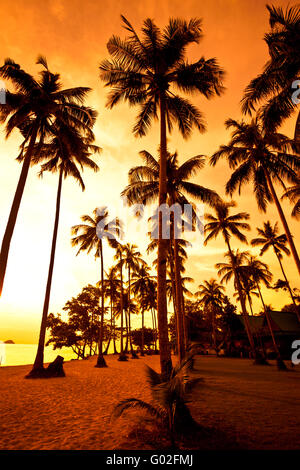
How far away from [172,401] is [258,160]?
14.7m

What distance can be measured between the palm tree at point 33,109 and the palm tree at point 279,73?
26.7 feet

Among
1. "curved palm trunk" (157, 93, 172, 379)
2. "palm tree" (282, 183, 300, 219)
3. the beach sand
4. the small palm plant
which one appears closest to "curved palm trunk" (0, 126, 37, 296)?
the beach sand

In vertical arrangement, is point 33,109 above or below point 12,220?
above

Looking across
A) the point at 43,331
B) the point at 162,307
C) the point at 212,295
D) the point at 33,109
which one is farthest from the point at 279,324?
the point at 33,109

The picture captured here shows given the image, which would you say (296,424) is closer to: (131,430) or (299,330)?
(131,430)

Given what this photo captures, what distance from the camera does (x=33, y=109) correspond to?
34.6 ft

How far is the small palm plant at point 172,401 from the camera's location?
3.83 meters

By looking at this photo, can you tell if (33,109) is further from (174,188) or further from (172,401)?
(172,401)

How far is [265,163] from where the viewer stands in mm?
14422

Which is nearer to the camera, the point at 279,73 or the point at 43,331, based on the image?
the point at 279,73

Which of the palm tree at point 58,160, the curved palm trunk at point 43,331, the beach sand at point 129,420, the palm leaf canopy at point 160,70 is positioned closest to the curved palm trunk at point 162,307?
the beach sand at point 129,420

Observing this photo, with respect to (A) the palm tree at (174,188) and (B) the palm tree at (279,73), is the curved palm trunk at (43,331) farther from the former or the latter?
(B) the palm tree at (279,73)
